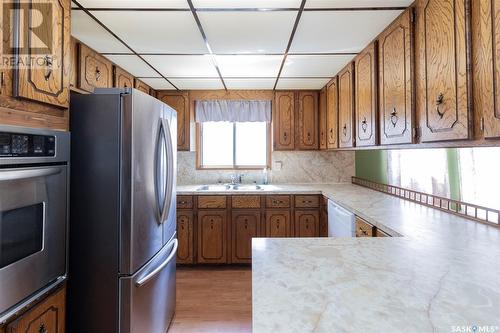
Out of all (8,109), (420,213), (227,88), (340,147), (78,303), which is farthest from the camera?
(227,88)

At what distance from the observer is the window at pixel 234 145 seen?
383 centimetres

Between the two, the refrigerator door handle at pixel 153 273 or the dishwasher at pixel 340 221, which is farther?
the dishwasher at pixel 340 221

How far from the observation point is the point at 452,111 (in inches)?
49.1

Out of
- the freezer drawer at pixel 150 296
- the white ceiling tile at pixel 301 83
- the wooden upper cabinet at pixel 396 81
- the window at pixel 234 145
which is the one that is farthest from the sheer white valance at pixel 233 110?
the freezer drawer at pixel 150 296

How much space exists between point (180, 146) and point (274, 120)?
4.18 ft

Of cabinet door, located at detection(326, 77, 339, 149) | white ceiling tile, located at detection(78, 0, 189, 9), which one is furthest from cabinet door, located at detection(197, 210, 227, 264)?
white ceiling tile, located at detection(78, 0, 189, 9)

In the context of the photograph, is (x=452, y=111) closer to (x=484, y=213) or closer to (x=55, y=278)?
(x=484, y=213)

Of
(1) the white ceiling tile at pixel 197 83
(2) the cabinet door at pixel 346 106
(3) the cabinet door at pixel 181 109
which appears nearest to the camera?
(2) the cabinet door at pixel 346 106

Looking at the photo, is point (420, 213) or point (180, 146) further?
point (180, 146)

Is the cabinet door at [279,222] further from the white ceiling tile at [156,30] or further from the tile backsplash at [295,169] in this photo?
the white ceiling tile at [156,30]

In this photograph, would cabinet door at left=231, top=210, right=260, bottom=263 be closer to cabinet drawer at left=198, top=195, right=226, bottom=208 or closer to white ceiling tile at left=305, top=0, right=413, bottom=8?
cabinet drawer at left=198, top=195, right=226, bottom=208

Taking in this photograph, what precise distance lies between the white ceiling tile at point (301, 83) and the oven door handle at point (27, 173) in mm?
2460

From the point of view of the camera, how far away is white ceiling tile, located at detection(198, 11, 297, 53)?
1.72 meters

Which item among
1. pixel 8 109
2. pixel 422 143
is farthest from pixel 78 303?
pixel 422 143
